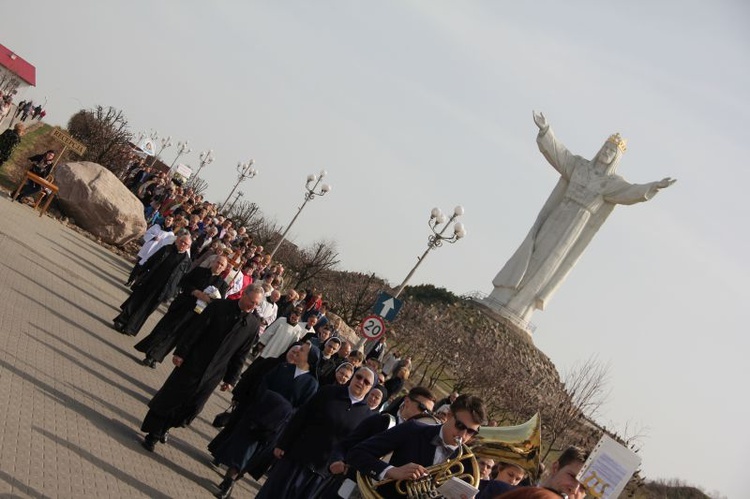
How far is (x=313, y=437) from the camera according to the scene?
8.95 meters

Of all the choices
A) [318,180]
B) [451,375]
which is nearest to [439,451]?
[318,180]

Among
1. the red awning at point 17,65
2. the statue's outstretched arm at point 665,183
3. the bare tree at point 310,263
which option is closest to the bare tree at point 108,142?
the bare tree at point 310,263

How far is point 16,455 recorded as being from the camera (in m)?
7.62

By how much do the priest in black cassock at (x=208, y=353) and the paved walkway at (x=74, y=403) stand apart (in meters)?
0.61

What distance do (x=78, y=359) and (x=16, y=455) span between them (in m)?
4.41

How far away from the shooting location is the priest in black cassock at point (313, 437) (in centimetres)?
883

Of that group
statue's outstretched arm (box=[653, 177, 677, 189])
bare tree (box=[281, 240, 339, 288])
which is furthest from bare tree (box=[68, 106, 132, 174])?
statue's outstretched arm (box=[653, 177, 677, 189])

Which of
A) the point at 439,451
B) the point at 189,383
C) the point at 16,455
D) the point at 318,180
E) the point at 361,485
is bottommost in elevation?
the point at 16,455

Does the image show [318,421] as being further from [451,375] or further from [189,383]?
[451,375]

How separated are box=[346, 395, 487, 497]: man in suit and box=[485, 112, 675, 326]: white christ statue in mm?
44181

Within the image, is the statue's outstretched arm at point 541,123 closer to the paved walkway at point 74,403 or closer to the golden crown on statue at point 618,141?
the golden crown on statue at point 618,141

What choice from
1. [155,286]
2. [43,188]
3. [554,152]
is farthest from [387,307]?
[554,152]

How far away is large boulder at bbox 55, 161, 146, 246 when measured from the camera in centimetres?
2581

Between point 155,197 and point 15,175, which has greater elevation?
point 155,197
